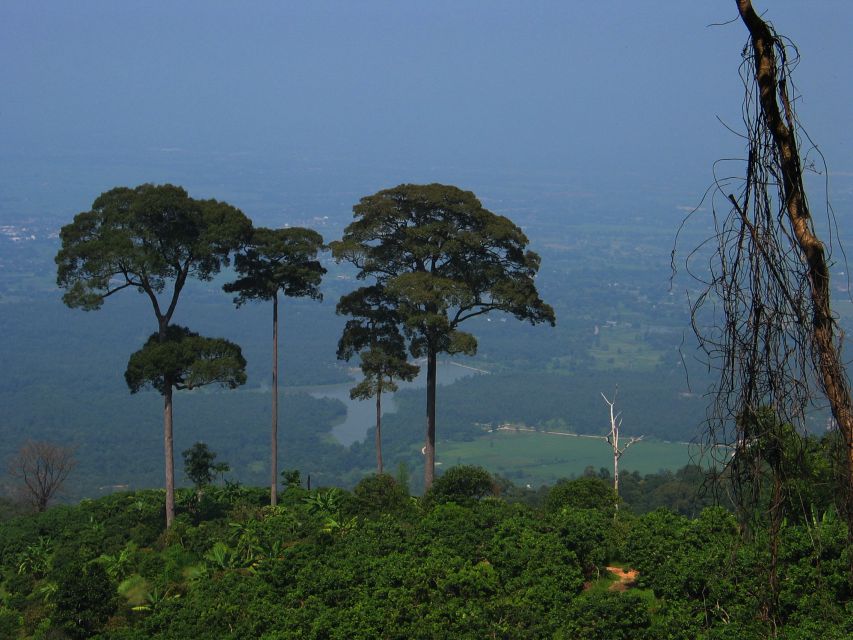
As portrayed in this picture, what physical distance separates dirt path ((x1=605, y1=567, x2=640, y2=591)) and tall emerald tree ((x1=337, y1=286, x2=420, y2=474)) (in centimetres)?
Result: 709

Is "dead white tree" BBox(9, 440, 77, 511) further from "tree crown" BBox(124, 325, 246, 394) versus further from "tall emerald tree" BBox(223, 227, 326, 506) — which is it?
"tall emerald tree" BBox(223, 227, 326, 506)

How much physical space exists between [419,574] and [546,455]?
1843 inches

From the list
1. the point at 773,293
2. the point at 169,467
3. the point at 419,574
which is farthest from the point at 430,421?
the point at 773,293

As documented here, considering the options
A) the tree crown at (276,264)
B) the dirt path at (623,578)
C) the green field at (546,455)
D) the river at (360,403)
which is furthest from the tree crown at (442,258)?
the river at (360,403)

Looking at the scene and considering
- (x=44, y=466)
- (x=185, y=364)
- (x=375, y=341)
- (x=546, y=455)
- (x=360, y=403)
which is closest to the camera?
(x=185, y=364)

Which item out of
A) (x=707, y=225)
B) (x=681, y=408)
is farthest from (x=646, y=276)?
(x=681, y=408)

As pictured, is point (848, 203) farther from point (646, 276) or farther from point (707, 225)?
point (646, 276)

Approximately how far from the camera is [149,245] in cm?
1714

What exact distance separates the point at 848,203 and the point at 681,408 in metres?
103

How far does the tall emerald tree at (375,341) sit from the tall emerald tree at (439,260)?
29 cm

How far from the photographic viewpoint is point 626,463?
5375 cm

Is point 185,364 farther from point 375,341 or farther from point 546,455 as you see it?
point 546,455

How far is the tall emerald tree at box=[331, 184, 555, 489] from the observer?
18500mm

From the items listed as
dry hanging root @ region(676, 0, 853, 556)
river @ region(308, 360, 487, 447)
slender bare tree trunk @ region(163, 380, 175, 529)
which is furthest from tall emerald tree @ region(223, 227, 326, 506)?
river @ region(308, 360, 487, 447)
